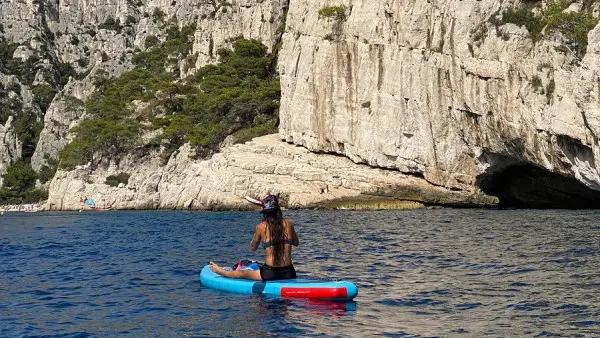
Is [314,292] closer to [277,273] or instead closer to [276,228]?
[277,273]

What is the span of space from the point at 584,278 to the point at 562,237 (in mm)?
7571

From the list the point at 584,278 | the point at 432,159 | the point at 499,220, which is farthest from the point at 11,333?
the point at 432,159

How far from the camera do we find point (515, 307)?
10703mm

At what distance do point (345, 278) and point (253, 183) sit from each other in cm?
3343

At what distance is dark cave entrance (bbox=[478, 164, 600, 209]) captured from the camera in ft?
124

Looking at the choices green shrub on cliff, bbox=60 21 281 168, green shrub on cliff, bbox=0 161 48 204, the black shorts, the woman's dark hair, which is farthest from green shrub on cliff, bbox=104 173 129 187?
the woman's dark hair

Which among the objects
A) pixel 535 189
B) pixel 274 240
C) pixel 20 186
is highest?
pixel 535 189

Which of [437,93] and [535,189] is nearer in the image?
[437,93]

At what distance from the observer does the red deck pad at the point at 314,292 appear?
1134cm

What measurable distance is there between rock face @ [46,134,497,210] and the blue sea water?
18461 mm

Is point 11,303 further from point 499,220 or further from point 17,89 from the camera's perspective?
point 17,89

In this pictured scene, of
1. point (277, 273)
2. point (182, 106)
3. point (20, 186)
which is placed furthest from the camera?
point (20, 186)

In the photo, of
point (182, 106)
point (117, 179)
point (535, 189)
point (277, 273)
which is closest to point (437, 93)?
point (535, 189)

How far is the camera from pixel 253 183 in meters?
47.2
